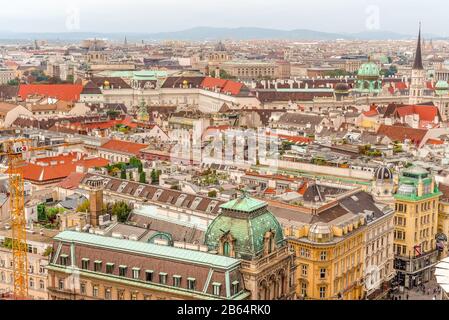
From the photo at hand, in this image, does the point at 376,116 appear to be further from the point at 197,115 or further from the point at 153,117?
the point at 153,117

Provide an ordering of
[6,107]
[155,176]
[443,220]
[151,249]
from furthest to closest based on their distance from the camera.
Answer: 1. [6,107]
2. [155,176]
3. [443,220]
4. [151,249]

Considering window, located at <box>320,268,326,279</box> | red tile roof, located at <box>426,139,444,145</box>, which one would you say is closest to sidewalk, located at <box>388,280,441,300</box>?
window, located at <box>320,268,326,279</box>

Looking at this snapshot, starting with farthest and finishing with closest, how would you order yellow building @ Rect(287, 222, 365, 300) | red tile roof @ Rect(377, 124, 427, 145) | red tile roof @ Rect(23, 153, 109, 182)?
red tile roof @ Rect(377, 124, 427, 145) → red tile roof @ Rect(23, 153, 109, 182) → yellow building @ Rect(287, 222, 365, 300)

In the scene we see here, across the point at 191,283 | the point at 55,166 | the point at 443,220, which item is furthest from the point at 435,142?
the point at 191,283

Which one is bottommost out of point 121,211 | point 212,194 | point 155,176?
point 155,176

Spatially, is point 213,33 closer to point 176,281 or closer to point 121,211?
point 121,211

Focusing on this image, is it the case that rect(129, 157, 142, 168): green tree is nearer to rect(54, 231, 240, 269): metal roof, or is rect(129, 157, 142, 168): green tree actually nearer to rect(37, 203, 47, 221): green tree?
rect(37, 203, 47, 221): green tree
